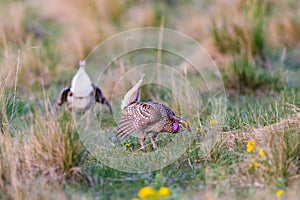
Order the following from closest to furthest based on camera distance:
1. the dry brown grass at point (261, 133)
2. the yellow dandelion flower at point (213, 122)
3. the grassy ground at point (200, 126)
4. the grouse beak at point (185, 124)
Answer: the grassy ground at point (200, 126)
the dry brown grass at point (261, 133)
the grouse beak at point (185, 124)
the yellow dandelion flower at point (213, 122)

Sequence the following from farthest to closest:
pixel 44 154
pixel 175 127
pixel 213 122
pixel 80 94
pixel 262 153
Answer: pixel 80 94 → pixel 213 122 → pixel 175 127 → pixel 44 154 → pixel 262 153

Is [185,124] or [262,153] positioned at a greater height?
[185,124]

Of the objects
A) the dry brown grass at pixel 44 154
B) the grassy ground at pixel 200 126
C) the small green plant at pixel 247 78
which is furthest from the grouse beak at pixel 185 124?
the small green plant at pixel 247 78

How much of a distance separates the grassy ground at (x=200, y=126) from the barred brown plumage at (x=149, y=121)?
0.67ft

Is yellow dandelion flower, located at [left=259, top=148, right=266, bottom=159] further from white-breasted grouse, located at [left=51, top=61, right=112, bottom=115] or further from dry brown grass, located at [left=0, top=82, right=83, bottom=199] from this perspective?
white-breasted grouse, located at [left=51, top=61, right=112, bottom=115]

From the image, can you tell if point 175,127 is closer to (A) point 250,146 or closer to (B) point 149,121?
(B) point 149,121

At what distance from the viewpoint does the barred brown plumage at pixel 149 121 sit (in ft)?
17.4

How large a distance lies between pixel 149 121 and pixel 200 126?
555 mm

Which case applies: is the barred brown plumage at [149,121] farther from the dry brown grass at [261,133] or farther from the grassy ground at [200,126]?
the dry brown grass at [261,133]

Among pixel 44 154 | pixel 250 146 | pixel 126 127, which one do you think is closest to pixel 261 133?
pixel 250 146

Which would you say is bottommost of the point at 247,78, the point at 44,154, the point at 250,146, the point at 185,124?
the point at 44,154

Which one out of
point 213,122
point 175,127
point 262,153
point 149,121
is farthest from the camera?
point 213,122

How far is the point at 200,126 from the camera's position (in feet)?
18.4

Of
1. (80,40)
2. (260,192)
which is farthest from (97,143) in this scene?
(80,40)
